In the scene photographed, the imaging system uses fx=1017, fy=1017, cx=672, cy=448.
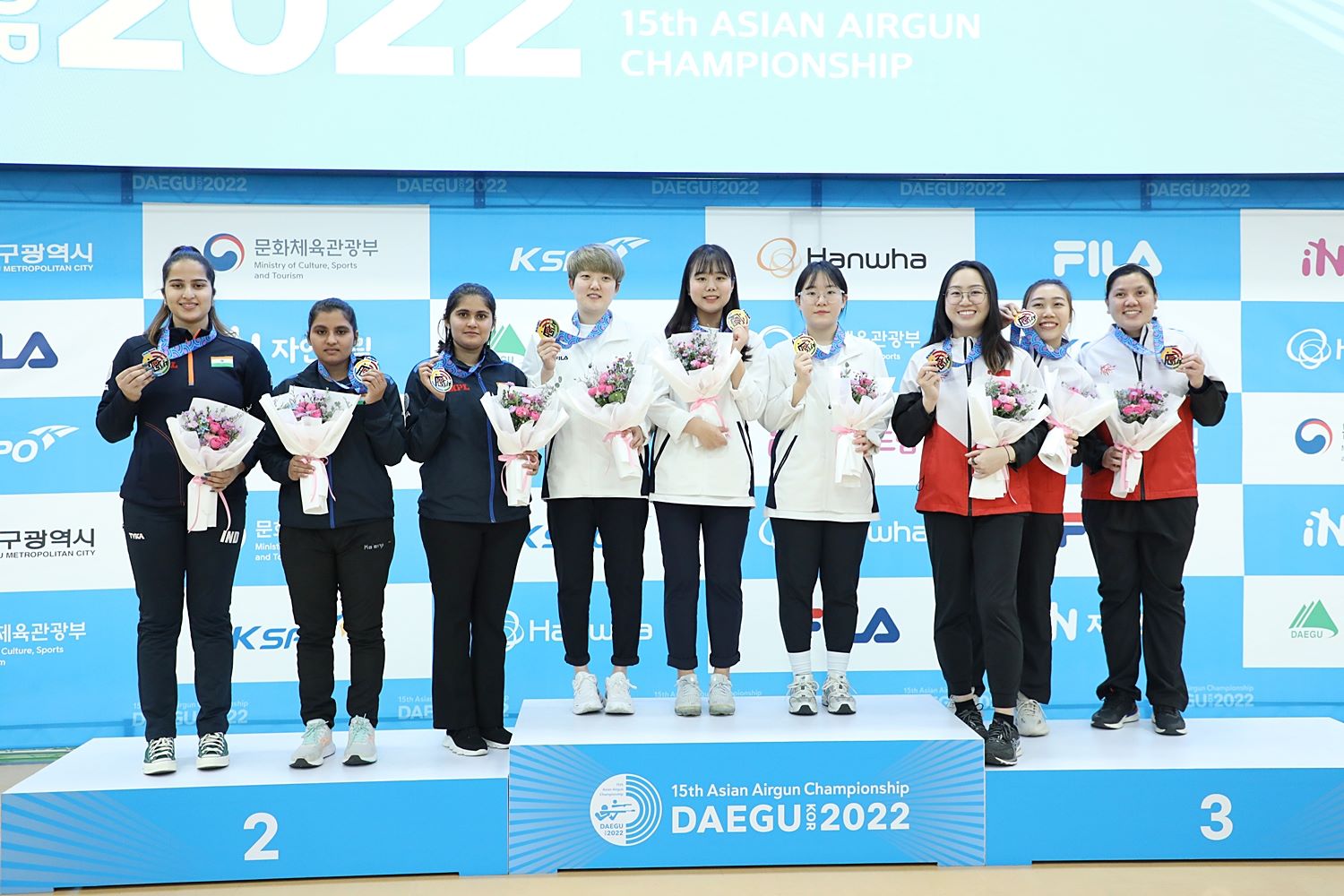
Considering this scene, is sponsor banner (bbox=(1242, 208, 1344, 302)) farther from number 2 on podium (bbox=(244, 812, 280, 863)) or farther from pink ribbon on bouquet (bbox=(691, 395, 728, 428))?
number 2 on podium (bbox=(244, 812, 280, 863))

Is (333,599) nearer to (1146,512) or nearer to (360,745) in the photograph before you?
(360,745)

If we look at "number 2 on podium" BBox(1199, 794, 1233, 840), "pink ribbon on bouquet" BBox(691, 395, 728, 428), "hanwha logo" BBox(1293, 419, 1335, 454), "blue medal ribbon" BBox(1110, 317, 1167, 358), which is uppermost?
"blue medal ribbon" BBox(1110, 317, 1167, 358)

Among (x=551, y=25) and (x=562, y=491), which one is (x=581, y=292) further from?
(x=551, y=25)

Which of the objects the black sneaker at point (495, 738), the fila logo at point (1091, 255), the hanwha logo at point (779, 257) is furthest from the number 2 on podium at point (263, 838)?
the fila logo at point (1091, 255)

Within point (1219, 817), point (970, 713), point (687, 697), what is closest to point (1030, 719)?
point (970, 713)

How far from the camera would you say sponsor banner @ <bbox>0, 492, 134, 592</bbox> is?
13.9 ft

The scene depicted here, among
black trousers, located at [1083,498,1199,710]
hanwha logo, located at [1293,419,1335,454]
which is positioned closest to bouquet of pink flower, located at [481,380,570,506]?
black trousers, located at [1083,498,1199,710]

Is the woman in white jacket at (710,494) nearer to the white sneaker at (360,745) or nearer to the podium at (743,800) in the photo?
the podium at (743,800)

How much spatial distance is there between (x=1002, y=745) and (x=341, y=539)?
6.56 ft

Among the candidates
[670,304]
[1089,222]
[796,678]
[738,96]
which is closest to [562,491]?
[796,678]

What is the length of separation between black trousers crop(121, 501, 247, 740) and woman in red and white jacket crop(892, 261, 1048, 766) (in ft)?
6.84

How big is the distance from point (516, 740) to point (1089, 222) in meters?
3.39

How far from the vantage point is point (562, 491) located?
124 inches

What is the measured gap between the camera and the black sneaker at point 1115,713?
11.0 ft
